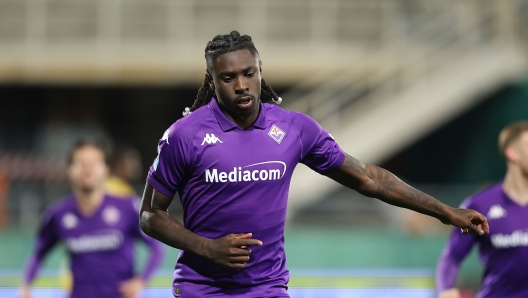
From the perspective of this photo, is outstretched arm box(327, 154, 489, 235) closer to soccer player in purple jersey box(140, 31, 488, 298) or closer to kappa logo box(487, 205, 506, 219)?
soccer player in purple jersey box(140, 31, 488, 298)

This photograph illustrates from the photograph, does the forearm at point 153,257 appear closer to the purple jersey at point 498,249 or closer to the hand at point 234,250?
the purple jersey at point 498,249

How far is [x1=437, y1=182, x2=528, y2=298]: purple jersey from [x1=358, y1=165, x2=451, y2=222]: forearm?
5.02ft

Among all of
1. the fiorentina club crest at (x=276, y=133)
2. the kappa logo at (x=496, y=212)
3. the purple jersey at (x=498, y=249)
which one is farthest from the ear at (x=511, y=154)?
the fiorentina club crest at (x=276, y=133)

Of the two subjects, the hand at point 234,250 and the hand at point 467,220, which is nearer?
the hand at point 234,250

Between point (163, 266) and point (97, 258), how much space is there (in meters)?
4.04

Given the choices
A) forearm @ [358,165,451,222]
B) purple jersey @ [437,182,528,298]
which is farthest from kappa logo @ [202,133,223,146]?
purple jersey @ [437,182,528,298]

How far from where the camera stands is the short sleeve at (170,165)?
4250 millimetres

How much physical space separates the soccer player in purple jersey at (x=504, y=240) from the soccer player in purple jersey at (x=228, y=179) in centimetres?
200

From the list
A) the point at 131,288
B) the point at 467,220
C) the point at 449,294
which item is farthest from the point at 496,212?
the point at 131,288

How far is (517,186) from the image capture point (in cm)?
621

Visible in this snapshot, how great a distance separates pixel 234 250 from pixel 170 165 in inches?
21.5

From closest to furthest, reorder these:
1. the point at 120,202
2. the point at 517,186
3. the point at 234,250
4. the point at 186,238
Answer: the point at 234,250 → the point at 186,238 → the point at 517,186 → the point at 120,202

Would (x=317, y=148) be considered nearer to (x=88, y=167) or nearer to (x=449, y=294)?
(x=449, y=294)

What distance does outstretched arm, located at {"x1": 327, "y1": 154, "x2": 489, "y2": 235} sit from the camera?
4.54 meters
